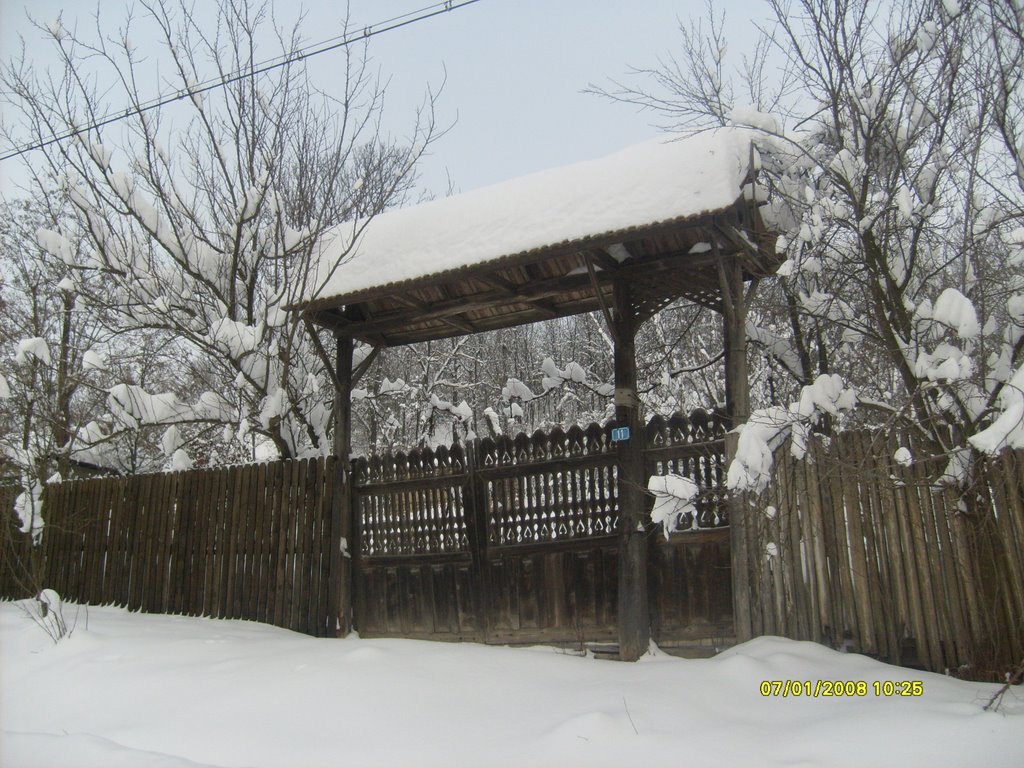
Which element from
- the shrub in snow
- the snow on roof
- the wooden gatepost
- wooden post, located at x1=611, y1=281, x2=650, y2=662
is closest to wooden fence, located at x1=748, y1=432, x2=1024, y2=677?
the wooden gatepost

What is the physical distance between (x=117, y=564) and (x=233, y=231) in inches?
162

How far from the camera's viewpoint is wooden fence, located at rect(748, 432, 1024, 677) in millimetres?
4312

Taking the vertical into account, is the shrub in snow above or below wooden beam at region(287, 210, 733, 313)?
below

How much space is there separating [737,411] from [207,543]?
225 inches

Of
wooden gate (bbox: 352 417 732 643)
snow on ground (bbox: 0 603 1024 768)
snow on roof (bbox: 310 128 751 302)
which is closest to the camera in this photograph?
snow on ground (bbox: 0 603 1024 768)

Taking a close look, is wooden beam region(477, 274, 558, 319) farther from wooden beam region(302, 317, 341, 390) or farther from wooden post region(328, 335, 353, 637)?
wooden post region(328, 335, 353, 637)

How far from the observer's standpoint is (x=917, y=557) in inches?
183

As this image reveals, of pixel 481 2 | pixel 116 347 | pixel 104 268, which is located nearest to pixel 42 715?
pixel 104 268

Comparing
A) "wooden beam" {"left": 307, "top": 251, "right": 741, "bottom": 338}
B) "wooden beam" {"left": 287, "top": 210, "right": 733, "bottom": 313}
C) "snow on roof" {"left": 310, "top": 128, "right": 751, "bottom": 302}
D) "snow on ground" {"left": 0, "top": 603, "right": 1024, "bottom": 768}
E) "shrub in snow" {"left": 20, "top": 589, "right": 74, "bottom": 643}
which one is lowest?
"snow on ground" {"left": 0, "top": 603, "right": 1024, "bottom": 768}

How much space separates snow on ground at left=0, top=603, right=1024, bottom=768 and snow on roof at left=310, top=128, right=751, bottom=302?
10.3ft

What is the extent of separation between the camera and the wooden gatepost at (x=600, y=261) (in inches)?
221

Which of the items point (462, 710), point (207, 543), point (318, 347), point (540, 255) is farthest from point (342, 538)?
point (540, 255)

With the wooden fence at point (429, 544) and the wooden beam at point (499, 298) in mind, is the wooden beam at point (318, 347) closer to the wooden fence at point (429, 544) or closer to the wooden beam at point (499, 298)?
the wooden beam at point (499, 298)

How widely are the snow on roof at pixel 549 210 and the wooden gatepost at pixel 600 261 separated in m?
0.01
